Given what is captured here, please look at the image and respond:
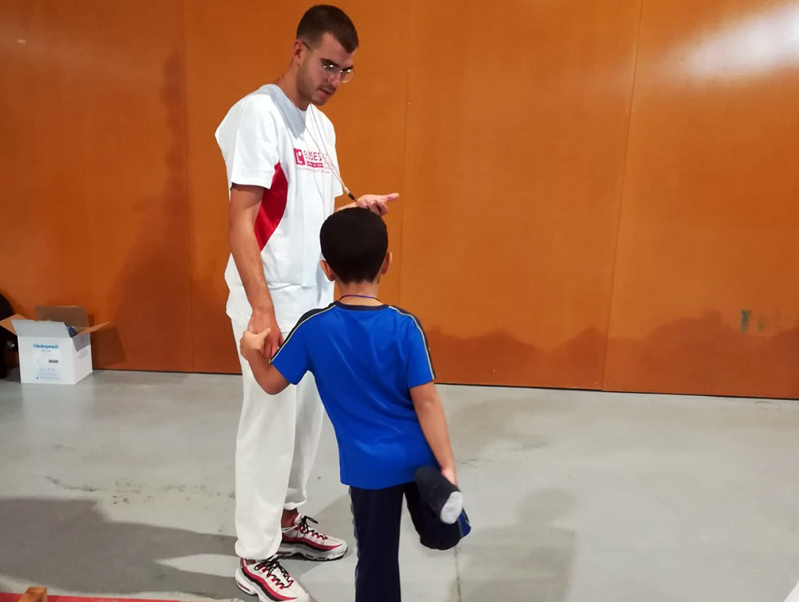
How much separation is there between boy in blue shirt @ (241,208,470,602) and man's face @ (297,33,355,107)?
478mm

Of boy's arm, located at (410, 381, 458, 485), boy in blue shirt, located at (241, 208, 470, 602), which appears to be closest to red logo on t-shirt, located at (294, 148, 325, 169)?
boy in blue shirt, located at (241, 208, 470, 602)

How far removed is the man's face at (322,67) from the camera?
1.54 m

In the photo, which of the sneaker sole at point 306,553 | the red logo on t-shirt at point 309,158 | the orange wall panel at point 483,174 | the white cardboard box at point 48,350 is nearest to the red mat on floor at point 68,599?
the sneaker sole at point 306,553

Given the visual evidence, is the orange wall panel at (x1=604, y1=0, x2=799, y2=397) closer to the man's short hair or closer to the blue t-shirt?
the man's short hair

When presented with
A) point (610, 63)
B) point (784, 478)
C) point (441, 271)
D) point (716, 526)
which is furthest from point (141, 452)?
point (610, 63)

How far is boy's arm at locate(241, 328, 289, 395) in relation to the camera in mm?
1332

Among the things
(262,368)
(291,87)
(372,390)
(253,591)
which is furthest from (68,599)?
(291,87)

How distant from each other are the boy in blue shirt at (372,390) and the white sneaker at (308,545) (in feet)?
2.03

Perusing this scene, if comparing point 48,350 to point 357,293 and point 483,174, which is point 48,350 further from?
point 357,293

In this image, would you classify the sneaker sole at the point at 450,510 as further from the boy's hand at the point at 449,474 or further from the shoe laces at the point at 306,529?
the shoe laces at the point at 306,529

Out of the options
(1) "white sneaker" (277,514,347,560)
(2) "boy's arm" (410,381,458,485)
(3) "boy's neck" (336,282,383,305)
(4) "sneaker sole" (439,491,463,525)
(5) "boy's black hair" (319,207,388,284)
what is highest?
(5) "boy's black hair" (319,207,388,284)

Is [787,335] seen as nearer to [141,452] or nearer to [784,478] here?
[784,478]

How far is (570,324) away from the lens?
3414 mm

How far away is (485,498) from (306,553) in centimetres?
72
